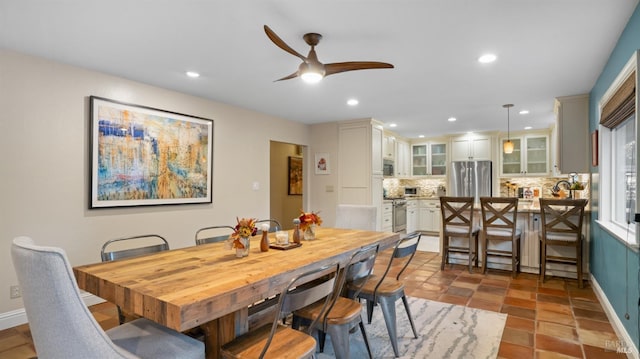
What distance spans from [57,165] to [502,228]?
498 cm

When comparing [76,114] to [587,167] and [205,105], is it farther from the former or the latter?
[587,167]

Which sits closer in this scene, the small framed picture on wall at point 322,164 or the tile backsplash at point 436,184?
the small framed picture on wall at point 322,164

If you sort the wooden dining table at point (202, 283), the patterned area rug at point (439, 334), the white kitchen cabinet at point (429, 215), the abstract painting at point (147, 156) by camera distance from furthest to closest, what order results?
the white kitchen cabinet at point (429, 215)
the abstract painting at point (147, 156)
the patterned area rug at point (439, 334)
the wooden dining table at point (202, 283)

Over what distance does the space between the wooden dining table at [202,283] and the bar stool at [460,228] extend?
9.19 ft

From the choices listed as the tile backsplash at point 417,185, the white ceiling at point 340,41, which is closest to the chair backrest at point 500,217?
the white ceiling at point 340,41

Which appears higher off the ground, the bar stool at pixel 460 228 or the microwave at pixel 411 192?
the microwave at pixel 411 192

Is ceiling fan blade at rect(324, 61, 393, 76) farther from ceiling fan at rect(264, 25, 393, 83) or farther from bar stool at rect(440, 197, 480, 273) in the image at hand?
bar stool at rect(440, 197, 480, 273)

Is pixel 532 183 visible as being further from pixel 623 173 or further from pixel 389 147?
pixel 623 173

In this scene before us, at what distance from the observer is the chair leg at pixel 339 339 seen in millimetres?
1835

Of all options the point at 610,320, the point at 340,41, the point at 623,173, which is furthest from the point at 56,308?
the point at 623,173

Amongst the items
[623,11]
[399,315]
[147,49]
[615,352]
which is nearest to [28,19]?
[147,49]

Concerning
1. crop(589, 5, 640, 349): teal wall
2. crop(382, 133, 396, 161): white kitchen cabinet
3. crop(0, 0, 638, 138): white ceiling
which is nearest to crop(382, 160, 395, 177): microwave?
crop(382, 133, 396, 161): white kitchen cabinet

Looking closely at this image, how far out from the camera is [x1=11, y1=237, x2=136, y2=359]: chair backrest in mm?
1098

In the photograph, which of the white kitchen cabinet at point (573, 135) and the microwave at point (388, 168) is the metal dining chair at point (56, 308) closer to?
the white kitchen cabinet at point (573, 135)
